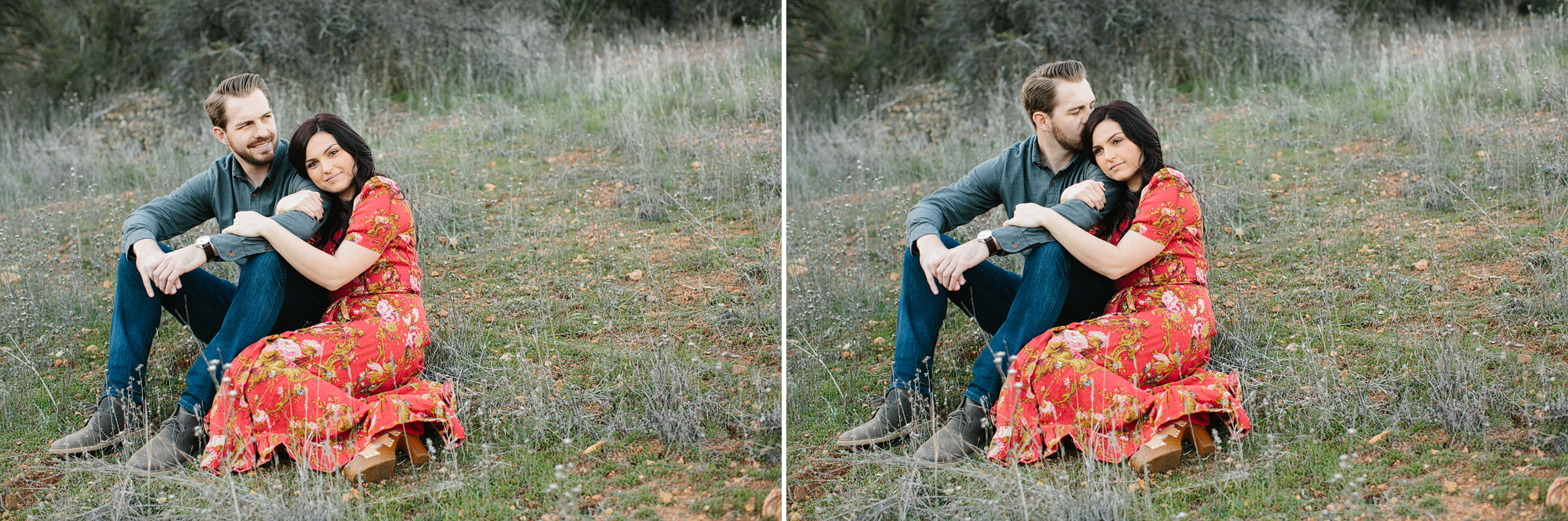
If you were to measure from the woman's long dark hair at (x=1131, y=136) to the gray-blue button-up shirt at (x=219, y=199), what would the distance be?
8.49ft

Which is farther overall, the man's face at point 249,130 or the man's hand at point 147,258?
the man's face at point 249,130

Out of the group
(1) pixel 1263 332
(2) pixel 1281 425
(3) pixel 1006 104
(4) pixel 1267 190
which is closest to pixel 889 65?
(3) pixel 1006 104

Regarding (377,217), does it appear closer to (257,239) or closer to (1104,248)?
(257,239)

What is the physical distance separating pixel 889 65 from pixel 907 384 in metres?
7.31

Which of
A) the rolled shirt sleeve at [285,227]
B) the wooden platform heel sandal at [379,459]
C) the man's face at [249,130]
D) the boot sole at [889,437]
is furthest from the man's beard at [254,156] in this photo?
the boot sole at [889,437]

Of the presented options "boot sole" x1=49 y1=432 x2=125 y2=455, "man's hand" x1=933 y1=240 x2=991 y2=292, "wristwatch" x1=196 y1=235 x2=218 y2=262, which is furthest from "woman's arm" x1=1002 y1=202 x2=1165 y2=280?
"boot sole" x1=49 y1=432 x2=125 y2=455

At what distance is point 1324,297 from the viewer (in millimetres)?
4035

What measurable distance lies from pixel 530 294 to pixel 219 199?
1.32m

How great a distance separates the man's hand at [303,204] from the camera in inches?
130

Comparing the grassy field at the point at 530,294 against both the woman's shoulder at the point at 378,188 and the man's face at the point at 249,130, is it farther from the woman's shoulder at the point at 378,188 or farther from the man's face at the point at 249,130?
the man's face at the point at 249,130

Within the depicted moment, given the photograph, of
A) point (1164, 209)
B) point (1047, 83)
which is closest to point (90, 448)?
point (1047, 83)

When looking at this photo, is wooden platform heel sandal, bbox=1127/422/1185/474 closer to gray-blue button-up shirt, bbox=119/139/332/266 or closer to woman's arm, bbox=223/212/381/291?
woman's arm, bbox=223/212/381/291

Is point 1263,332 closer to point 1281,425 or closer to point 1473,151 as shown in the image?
point 1281,425

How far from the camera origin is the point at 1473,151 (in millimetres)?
5660
